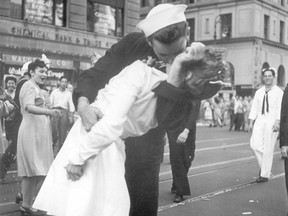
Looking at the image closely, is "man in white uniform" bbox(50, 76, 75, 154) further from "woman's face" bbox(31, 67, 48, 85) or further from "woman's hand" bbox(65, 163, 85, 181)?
"woman's hand" bbox(65, 163, 85, 181)

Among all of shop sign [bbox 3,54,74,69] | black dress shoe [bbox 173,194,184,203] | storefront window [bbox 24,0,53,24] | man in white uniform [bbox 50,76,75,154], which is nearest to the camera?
black dress shoe [bbox 173,194,184,203]

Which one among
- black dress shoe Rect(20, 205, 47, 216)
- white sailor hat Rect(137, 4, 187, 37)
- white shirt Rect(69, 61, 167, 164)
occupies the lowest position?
black dress shoe Rect(20, 205, 47, 216)

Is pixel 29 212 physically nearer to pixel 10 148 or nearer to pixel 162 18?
pixel 10 148

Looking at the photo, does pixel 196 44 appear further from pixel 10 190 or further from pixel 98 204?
pixel 10 190

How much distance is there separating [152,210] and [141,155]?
368 mm

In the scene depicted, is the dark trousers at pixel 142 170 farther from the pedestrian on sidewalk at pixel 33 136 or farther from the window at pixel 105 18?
the window at pixel 105 18

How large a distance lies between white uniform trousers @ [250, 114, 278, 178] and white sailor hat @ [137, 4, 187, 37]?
6.20 metres

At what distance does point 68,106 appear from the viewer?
11.9m

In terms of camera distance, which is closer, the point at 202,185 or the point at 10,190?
the point at 10,190

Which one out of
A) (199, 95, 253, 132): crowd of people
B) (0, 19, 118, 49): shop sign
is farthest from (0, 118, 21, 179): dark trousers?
(199, 95, 253, 132): crowd of people

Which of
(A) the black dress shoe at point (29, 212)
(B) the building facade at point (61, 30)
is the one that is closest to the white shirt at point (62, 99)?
(A) the black dress shoe at point (29, 212)

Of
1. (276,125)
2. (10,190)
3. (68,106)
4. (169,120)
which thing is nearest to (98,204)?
(169,120)

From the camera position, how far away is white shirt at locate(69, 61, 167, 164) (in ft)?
7.79

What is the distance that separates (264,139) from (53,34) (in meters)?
14.7
